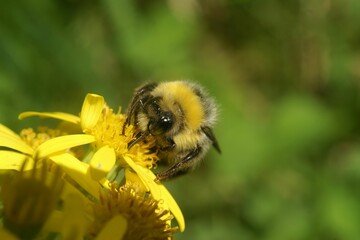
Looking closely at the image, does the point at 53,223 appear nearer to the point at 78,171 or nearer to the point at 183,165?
the point at 78,171

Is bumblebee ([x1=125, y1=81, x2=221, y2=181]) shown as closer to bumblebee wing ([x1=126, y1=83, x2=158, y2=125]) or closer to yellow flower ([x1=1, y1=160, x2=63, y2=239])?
bumblebee wing ([x1=126, y1=83, x2=158, y2=125])

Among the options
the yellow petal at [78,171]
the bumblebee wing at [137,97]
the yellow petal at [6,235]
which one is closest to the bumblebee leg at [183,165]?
the bumblebee wing at [137,97]

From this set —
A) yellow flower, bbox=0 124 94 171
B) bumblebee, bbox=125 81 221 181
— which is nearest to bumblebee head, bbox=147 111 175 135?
bumblebee, bbox=125 81 221 181

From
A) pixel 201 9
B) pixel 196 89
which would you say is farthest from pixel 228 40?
pixel 196 89

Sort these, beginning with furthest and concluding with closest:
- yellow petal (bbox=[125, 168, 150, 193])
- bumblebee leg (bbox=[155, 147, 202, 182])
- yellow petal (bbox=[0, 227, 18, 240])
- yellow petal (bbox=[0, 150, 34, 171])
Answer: bumblebee leg (bbox=[155, 147, 202, 182])
yellow petal (bbox=[125, 168, 150, 193])
yellow petal (bbox=[0, 150, 34, 171])
yellow petal (bbox=[0, 227, 18, 240])

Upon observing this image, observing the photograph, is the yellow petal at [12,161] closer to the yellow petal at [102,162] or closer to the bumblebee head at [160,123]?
the yellow petal at [102,162]

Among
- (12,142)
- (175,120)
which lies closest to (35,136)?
(12,142)

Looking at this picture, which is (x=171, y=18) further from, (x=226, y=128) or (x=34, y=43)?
(x=34, y=43)

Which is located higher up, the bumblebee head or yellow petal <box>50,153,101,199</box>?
yellow petal <box>50,153,101,199</box>
